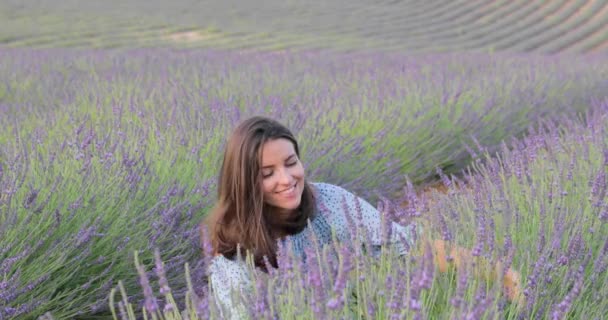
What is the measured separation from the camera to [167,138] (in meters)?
2.94

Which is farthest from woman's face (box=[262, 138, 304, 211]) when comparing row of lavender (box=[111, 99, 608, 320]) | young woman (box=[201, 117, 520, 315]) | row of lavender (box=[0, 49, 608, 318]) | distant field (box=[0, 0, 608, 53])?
distant field (box=[0, 0, 608, 53])

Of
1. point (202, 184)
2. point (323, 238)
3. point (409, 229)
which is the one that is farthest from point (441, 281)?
point (202, 184)

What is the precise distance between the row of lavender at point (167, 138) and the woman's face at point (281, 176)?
0.43m

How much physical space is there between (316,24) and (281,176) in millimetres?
15322

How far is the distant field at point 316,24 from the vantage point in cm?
1338

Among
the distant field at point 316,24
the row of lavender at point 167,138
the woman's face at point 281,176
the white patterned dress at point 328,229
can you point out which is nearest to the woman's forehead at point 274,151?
the woman's face at point 281,176

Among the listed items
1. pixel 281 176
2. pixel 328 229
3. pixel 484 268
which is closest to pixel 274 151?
pixel 281 176

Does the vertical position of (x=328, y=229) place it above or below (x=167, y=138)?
below

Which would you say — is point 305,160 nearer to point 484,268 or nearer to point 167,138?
point 167,138

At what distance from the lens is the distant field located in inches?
527

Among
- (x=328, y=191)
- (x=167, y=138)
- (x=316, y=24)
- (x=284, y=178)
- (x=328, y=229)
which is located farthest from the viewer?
(x=316, y=24)

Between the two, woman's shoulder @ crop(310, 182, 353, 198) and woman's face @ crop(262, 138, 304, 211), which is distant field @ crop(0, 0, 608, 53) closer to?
woman's shoulder @ crop(310, 182, 353, 198)

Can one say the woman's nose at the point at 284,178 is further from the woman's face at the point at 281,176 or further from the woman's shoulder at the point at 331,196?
the woman's shoulder at the point at 331,196

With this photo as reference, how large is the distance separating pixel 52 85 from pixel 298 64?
2558mm
